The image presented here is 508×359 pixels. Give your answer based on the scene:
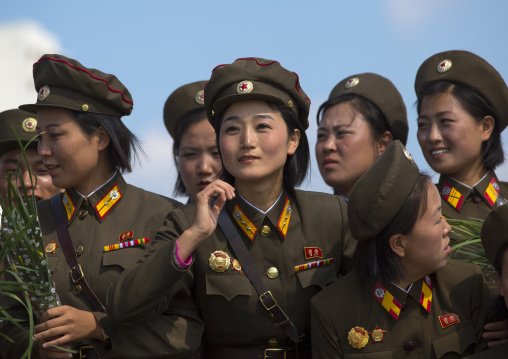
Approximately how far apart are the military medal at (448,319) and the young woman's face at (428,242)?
28 centimetres

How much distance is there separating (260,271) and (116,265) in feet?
3.24

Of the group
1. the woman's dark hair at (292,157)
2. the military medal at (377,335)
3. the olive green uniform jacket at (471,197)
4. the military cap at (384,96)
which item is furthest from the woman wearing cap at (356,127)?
the military medal at (377,335)

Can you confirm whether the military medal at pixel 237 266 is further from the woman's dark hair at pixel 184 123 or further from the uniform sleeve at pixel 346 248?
the woman's dark hair at pixel 184 123

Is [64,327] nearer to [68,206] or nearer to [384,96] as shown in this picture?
[68,206]

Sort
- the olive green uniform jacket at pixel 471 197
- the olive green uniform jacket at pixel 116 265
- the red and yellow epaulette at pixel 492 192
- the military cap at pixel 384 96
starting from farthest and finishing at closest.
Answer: the military cap at pixel 384 96 → the red and yellow epaulette at pixel 492 192 → the olive green uniform jacket at pixel 471 197 → the olive green uniform jacket at pixel 116 265

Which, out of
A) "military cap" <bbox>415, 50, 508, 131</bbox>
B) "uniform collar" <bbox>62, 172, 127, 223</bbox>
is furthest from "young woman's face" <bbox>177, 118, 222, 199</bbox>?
"military cap" <bbox>415, 50, 508, 131</bbox>

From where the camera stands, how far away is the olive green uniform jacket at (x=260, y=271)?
4.88m

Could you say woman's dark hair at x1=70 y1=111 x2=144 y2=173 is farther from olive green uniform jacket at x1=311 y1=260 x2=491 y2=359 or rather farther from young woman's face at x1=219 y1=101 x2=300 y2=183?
olive green uniform jacket at x1=311 y1=260 x2=491 y2=359

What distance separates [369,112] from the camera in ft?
23.2

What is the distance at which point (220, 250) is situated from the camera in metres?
5.00

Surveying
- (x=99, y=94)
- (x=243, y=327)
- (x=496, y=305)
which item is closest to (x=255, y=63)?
(x=99, y=94)

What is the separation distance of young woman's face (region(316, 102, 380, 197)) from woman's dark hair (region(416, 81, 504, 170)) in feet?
2.09

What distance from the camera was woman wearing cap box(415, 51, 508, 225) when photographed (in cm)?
636

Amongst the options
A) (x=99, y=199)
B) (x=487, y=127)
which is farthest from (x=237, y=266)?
(x=487, y=127)
